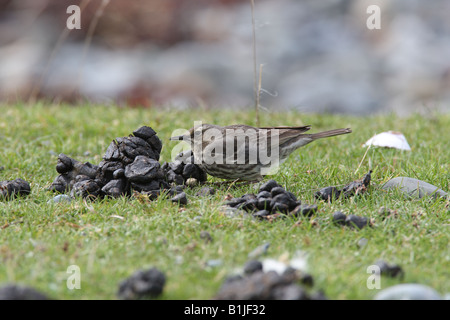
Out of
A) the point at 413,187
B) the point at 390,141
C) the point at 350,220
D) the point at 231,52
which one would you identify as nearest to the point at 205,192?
the point at 350,220

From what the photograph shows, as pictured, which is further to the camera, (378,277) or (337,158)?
(337,158)

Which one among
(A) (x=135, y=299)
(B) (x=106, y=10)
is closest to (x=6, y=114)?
(A) (x=135, y=299)

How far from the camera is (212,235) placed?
3949 millimetres

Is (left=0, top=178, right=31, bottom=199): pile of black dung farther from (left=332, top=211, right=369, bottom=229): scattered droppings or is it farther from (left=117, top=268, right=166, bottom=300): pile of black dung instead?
(left=332, top=211, right=369, bottom=229): scattered droppings

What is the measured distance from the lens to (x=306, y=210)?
4.27 metres

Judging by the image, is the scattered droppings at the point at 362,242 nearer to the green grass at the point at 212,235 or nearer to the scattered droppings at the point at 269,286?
the green grass at the point at 212,235

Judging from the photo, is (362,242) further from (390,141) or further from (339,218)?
(390,141)

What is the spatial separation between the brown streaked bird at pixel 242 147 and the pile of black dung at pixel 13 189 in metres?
1.50

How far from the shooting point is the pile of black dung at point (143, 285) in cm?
302

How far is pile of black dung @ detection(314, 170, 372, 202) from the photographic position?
4.81 metres

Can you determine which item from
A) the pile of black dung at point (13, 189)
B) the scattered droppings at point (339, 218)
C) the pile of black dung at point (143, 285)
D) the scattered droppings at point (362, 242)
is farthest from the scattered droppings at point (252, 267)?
the pile of black dung at point (13, 189)

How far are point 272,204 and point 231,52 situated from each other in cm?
1397
